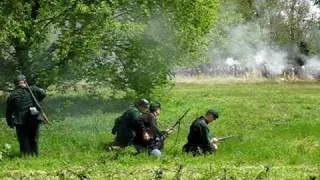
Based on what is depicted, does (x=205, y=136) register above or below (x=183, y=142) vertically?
above

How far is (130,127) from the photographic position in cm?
1681

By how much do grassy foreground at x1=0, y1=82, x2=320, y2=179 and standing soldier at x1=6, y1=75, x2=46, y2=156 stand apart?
1.35 ft

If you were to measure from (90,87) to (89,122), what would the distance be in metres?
2.56

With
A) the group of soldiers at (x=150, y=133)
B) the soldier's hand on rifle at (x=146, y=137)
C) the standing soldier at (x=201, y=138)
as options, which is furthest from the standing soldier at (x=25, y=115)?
the standing soldier at (x=201, y=138)

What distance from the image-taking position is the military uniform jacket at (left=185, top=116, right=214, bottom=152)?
16016mm

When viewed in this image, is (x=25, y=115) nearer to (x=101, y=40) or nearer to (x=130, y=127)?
(x=130, y=127)

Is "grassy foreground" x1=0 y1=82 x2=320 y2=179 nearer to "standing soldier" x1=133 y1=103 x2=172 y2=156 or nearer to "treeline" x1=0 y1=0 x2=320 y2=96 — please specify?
"standing soldier" x1=133 y1=103 x2=172 y2=156

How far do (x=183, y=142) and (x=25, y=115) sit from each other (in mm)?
4958

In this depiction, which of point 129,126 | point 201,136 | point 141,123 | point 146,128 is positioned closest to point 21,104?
point 129,126

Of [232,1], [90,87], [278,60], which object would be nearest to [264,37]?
[278,60]

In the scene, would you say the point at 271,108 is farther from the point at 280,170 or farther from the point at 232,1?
the point at 232,1

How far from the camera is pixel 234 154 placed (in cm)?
1622

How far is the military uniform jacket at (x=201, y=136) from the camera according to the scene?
16.0 meters

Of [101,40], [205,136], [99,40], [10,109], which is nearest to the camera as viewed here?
[205,136]
